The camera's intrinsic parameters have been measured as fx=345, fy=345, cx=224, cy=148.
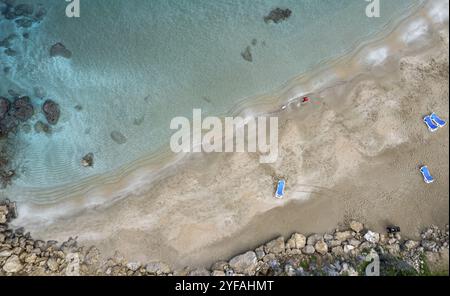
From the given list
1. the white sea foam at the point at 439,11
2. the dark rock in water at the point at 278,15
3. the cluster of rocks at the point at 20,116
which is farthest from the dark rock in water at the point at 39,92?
the white sea foam at the point at 439,11

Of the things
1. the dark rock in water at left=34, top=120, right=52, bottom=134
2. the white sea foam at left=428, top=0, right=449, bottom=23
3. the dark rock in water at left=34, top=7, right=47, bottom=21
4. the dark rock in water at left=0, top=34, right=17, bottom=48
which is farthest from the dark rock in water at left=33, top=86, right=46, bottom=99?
the white sea foam at left=428, top=0, right=449, bottom=23

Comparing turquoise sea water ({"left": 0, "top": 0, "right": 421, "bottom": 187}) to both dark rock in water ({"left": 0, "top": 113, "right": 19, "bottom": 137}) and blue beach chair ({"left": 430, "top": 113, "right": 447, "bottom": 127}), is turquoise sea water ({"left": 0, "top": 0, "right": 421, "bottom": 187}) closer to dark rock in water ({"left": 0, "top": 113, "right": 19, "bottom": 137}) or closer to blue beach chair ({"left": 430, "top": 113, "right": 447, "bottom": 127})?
dark rock in water ({"left": 0, "top": 113, "right": 19, "bottom": 137})

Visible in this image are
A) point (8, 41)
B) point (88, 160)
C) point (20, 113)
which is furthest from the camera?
point (8, 41)

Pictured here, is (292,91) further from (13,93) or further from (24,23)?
(24,23)

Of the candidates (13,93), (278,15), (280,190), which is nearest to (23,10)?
(13,93)

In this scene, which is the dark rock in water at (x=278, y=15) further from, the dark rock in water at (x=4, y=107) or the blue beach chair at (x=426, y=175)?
the dark rock in water at (x=4, y=107)

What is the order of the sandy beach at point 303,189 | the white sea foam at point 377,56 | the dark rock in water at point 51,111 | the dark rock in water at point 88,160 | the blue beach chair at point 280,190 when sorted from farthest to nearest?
the white sea foam at point 377,56 → the dark rock in water at point 51,111 → the dark rock in water at point 88,160 → the blue beach chair at point 280,190 → the sandy beach at point 303,189

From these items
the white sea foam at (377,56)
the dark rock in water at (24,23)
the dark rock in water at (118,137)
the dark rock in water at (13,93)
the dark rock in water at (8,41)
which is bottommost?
the dark rock in water at (118,137)
